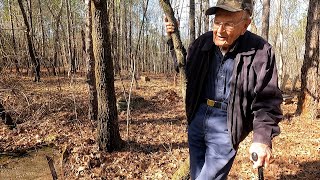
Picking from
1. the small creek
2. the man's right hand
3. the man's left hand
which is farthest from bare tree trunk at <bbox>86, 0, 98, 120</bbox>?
the man's left hand

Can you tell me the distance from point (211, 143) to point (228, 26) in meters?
1.10

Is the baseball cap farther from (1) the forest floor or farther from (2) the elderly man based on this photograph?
(1) the forest floor

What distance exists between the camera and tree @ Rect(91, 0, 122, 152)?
231 inches

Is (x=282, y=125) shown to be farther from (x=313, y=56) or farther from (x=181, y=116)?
(x=181, y=116)

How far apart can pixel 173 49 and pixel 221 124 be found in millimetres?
→ 1044

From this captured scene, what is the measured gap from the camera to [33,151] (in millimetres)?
7262

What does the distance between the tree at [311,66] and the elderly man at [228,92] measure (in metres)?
Answer: 6.63

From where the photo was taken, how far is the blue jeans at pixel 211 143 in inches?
98.0

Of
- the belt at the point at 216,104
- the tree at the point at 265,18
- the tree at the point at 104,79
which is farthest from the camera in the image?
the tree at the point at 265,18

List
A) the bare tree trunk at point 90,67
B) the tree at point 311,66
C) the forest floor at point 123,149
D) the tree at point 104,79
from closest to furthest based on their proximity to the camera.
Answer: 1. the forest floor at point 123,149
2. the tree at point 104,79
3. the tree at point 311,66
4. the bare tree trunk at point 90,67

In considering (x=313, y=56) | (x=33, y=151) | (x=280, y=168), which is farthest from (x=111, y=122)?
(x=313, y=56)

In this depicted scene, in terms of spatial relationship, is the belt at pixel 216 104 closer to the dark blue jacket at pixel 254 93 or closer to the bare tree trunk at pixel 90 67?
the dark blue jacket at pixel 254 93

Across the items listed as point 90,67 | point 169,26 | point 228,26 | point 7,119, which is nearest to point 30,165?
point 7,119

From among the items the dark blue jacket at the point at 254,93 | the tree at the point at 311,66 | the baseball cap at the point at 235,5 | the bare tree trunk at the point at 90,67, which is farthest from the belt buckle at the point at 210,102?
the tree at the point at 311,66
